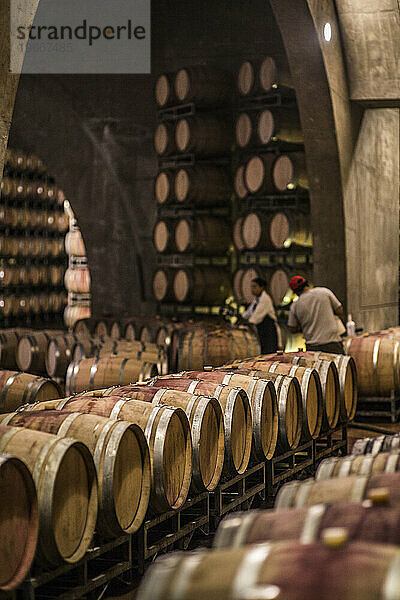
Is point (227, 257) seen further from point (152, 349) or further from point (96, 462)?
point (96, 462)

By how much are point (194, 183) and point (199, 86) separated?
54.3 inches

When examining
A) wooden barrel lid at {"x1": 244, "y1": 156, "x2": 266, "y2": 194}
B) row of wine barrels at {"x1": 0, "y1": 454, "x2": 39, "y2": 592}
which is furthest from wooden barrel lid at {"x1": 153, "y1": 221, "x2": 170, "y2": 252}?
row of wine barrels at {"x1": 0, "y1": 454, "x2": 39, "y2": 592}

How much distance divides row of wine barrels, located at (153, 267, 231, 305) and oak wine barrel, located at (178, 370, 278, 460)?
6639 mm

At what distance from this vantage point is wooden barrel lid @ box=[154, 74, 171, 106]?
11938 mm

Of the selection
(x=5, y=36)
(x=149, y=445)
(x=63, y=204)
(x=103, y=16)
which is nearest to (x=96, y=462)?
(x=149, y=445)

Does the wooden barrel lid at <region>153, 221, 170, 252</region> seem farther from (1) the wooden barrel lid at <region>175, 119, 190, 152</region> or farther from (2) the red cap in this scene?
(2) the red cap

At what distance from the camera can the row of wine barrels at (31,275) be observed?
15.5 meters

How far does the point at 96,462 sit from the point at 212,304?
8743 millimetres

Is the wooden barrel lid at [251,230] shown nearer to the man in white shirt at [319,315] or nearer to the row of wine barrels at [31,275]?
the man in white shirt at [319,315]

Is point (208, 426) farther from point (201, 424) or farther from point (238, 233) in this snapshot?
point (238, 233)

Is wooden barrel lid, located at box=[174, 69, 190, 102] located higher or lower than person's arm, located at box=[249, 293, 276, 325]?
higher

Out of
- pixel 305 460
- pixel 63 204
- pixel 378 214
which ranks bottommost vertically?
pixel 305 460

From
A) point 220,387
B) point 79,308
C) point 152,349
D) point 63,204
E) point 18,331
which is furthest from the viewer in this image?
point 63,204

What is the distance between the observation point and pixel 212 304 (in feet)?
40.1
